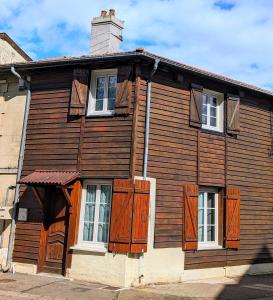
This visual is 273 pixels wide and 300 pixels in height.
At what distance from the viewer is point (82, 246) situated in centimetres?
959

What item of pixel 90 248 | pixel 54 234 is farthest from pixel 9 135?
pixel 90 248

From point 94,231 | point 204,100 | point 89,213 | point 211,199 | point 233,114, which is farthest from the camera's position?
point 233,114

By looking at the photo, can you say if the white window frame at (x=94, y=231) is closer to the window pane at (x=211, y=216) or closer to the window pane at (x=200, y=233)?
the window pane at (x=200, y=233)

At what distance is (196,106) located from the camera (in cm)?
1088

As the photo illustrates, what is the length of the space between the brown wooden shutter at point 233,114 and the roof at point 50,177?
4804 millimetres

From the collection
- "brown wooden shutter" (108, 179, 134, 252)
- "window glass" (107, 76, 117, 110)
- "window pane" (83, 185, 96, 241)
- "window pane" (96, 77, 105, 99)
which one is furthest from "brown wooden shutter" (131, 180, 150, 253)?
"window pane" (96, 77, 105, 99)

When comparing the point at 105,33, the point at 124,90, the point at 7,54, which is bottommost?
the point at 124,90

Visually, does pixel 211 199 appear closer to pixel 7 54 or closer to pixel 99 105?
pixel 99 105

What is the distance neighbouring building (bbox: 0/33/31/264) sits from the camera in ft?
35.0

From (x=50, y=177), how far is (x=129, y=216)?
227cm

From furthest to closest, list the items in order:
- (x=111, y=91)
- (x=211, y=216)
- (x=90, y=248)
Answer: (x=211, y=216)
(x=111, y=91)
(x=90, y=248)

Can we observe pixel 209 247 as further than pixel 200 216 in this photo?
No

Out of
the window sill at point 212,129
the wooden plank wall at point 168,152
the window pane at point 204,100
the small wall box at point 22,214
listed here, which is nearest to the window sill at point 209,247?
the wooden plank wall at point 168,152

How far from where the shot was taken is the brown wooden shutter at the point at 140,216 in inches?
357
